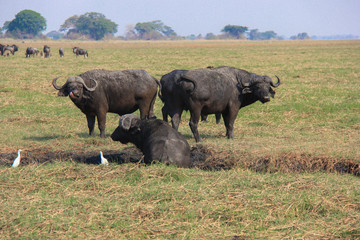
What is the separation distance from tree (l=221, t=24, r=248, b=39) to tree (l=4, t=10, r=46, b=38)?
6007cm

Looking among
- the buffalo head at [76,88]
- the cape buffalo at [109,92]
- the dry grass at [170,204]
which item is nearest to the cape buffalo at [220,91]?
the cape buffalo at [109,92]

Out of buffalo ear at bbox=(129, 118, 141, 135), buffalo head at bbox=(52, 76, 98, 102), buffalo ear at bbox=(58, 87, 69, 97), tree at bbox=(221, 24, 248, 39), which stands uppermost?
buffalo head at bbox=(52, 76, 98, 102)

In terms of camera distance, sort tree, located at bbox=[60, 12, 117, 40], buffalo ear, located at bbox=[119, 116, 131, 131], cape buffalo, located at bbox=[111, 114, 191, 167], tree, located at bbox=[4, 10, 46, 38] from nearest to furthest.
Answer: cape buffalo, located at bbox=[111, 114, 191, 167], buffalo ear, located at bbox=[119, 116, 131, 131], tree, located at bbox=[4, 10, 46, 38], tree, located at bbox=[60, 12, 117, 40]

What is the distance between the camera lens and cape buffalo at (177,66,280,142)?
8.97 meters

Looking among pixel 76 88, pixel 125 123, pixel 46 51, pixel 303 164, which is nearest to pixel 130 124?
pixel 125 123

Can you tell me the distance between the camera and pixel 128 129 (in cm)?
757

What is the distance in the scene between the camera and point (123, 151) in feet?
26.7

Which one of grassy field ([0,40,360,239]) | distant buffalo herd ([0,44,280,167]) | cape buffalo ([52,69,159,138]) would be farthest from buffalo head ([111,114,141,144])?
cape buffalo ([52,69,159,138])

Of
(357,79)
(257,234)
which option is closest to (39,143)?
(257,234)

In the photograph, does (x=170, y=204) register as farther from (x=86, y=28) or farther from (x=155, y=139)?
(x=86, y=28)

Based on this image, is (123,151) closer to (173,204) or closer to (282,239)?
(173,204)

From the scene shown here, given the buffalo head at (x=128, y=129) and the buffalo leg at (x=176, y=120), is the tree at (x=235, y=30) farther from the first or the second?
the buffalo head at (x=128, y=129)

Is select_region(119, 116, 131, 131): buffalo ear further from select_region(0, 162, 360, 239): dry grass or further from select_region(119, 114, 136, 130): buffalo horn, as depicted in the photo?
select_region(0, 162, 360, 239): dry grass

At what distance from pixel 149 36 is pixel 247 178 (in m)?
164
